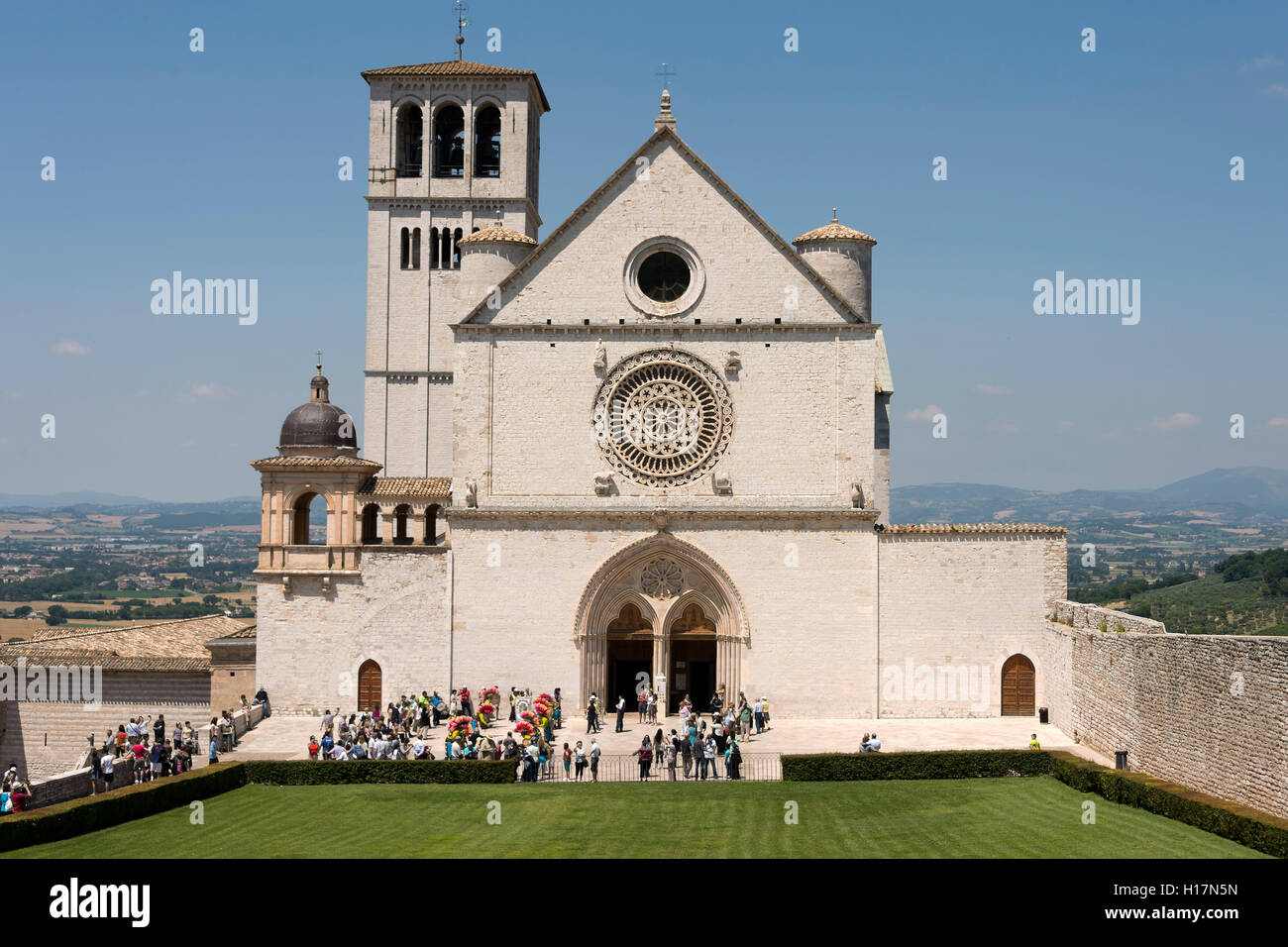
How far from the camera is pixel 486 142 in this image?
5694 centimetres

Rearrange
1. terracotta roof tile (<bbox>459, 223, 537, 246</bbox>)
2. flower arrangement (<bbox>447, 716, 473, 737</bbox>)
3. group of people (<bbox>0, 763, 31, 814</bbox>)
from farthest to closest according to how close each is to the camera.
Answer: terracotta roof tile (<bbox>459, 223, 537, 246</bbox>)
flower arrangement (<bbox>447, 716, 473, 737</bbox>)
group of people (<bbox>0, 763, 31, 814</bbox>)

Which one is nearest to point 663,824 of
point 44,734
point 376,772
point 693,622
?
point 376,772

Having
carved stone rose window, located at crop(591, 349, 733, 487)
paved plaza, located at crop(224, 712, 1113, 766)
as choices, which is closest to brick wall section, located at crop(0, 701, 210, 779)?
paved plaza, located at crop(224, 712, 1113, 766)

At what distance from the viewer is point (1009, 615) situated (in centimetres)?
4309

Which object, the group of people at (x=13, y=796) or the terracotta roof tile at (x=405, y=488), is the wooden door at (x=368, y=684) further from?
the group of people at (x=13, y=796)

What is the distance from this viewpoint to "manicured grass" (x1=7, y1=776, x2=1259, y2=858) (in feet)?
83.6

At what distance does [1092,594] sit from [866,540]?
3668 inches

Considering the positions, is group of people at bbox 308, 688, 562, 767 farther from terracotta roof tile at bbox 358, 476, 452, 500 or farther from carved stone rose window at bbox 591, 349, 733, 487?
carved stone rose window at bbox 591, 349, 733, 487

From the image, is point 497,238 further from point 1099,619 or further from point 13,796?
point 13,796

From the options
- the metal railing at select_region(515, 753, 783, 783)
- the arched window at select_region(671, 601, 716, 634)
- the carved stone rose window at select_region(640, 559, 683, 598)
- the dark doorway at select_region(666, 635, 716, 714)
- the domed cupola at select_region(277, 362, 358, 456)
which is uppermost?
the domed cupola at select_region(277, 362, 358, 456)

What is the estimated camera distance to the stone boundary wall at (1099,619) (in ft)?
118

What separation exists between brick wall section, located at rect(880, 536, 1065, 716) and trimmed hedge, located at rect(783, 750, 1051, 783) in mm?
8312

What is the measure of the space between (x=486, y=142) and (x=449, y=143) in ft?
5.09
